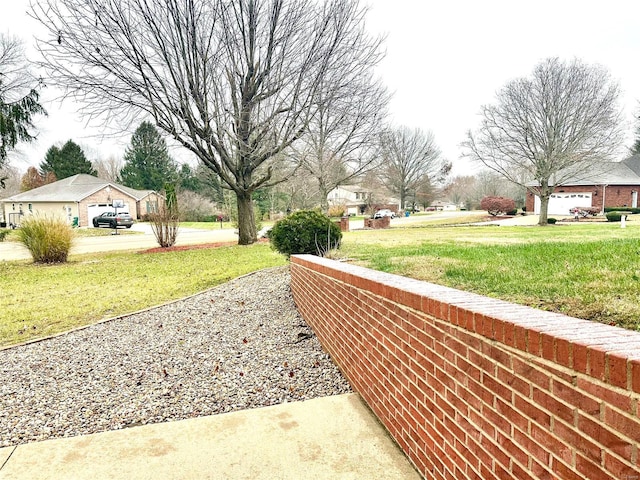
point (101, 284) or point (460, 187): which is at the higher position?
point (460, 187)

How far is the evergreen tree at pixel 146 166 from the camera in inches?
2069

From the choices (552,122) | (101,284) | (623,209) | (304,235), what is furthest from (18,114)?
(623,209)

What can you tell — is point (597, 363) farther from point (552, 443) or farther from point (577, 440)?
point (552, 443)

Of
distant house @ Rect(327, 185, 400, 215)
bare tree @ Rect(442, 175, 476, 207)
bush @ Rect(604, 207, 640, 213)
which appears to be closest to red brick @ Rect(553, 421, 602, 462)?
bush @ Rect(604, 207, 640, 213)

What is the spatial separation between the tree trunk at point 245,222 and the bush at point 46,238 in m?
5.68

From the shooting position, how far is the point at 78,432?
3.40m

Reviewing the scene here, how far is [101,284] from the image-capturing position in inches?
368

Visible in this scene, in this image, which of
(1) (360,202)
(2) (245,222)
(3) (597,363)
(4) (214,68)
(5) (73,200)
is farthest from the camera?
(1) (360,202)

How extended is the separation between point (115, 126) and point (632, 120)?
25.3m

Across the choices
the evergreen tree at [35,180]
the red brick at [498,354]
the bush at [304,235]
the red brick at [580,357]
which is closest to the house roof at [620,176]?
the bush at [304,235]

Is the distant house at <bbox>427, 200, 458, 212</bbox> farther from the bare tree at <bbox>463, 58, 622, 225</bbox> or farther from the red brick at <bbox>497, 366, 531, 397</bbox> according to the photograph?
the red brick at <bbox>497, 366, 531, 397</bbox>

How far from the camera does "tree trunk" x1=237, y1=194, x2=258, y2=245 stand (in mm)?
16203

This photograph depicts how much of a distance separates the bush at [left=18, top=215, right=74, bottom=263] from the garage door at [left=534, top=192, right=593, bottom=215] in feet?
115

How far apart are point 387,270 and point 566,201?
35.5m
